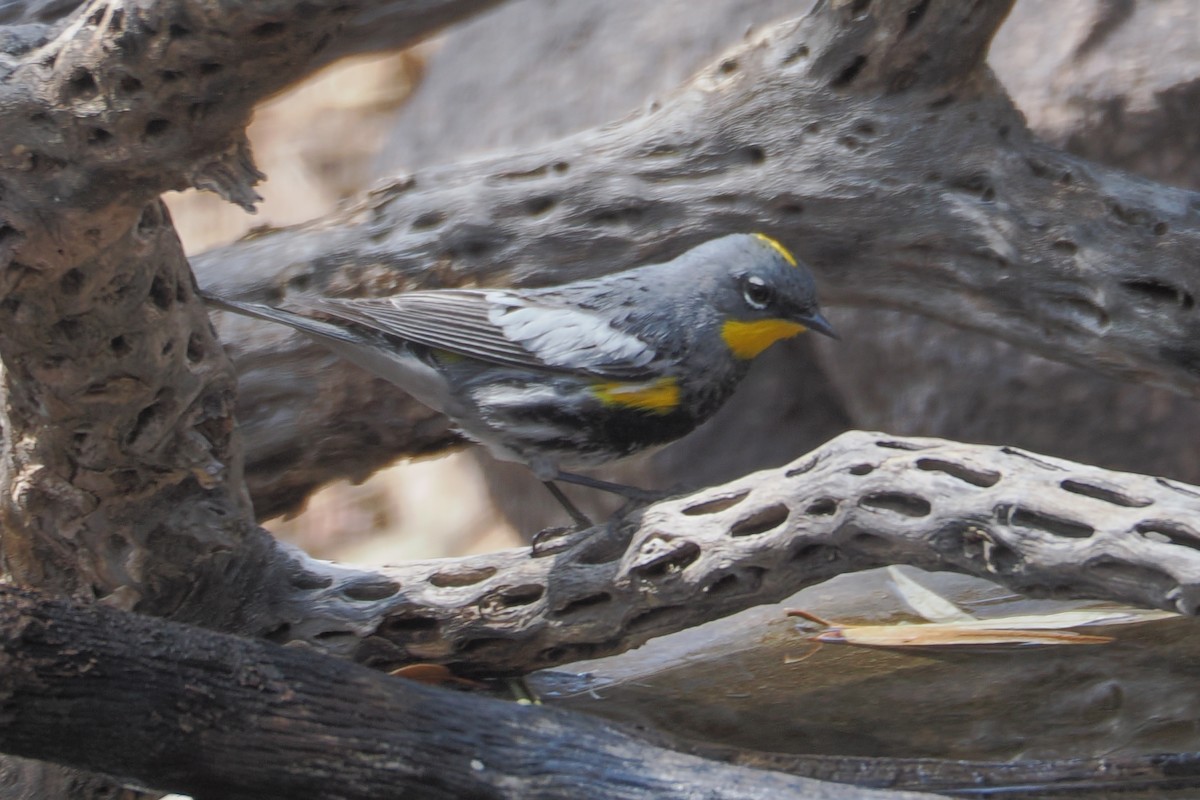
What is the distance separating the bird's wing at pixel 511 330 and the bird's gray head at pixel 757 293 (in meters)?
0.26

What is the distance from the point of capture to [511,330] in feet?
12.0

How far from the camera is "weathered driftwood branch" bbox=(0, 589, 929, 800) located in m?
2.65

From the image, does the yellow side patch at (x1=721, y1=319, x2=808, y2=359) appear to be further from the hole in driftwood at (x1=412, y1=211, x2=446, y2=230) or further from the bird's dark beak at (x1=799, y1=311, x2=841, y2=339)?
the hole in driftwood at (x1=412, y1=211, x2=446, y2=230)

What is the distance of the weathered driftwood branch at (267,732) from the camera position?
265cm

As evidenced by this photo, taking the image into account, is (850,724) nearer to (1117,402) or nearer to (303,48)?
(303,48)

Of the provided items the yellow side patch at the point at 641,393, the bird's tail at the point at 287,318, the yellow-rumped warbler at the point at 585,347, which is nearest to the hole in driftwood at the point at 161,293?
the bird's tail at the point at 287,318

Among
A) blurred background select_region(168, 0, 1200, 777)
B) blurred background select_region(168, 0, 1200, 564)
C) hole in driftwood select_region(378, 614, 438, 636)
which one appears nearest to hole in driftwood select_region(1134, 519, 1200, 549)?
blurred background select_region(168, 0, 1200, 777)

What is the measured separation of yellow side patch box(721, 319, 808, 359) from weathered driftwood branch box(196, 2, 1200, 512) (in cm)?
57

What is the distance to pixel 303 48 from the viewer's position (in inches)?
96.9

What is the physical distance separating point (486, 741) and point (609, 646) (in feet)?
2.34

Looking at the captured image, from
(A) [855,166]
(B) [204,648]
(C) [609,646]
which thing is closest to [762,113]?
(A) [855,166]

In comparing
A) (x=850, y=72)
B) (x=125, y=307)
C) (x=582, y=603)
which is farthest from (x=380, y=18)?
(x=582, y=603)

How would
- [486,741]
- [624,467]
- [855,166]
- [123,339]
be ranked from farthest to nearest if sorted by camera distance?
[624,467], [855,166], [123,339], [486,741]

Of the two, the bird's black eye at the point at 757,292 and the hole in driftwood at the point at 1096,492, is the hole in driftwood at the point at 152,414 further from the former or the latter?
the hole in driftwood at the point at 1096,492
